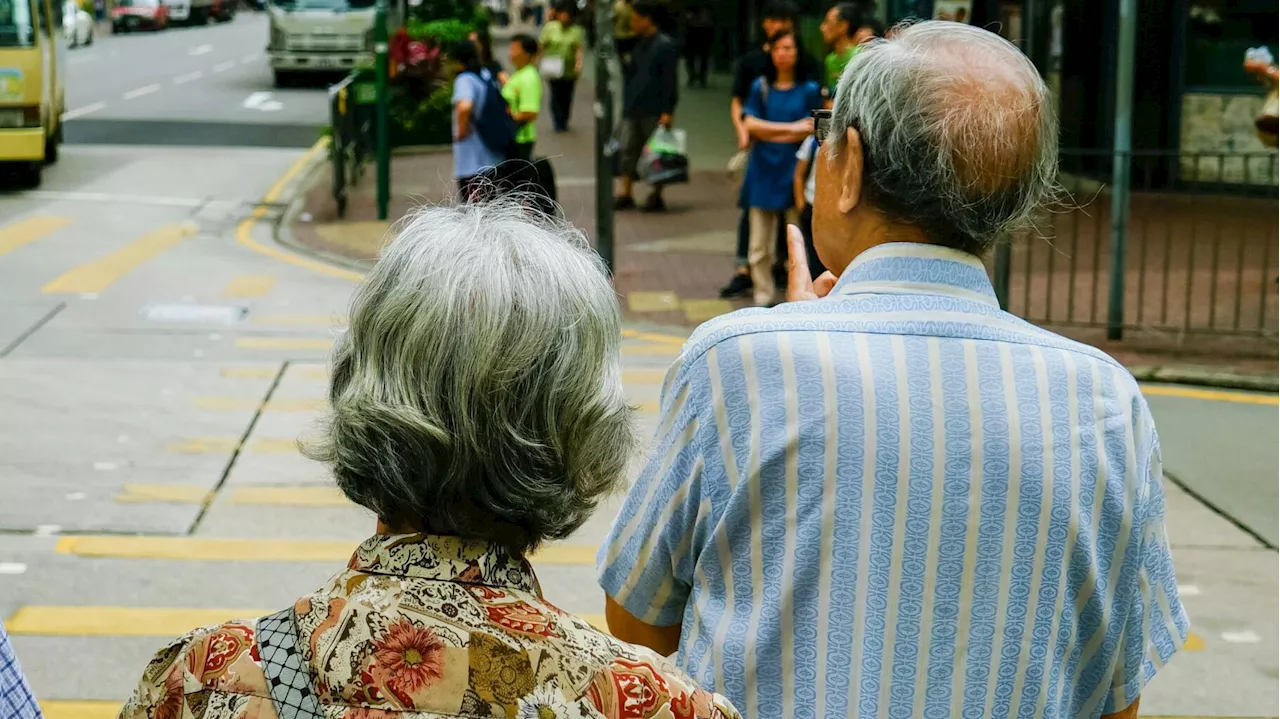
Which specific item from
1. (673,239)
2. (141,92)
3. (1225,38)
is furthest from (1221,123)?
(141,92)

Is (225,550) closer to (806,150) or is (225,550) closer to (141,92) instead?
(806,150)

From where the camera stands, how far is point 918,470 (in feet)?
6.08

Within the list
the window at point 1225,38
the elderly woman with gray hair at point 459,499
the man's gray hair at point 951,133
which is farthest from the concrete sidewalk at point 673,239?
the window at point 1225,38

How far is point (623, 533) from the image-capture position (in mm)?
2023

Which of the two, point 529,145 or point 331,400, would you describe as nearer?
point 331,400

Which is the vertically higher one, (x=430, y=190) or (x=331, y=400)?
(x=331, y=400)

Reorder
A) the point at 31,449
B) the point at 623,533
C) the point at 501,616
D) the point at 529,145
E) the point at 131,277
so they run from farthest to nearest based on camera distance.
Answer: the point at 529,145 → the point at 131,277 → the point at 31,449 → the point at 623,533 → the point at 501,616

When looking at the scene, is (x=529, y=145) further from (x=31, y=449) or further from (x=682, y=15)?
(x=682, y=15)

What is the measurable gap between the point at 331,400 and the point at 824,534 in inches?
22.4

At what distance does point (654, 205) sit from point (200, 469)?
29.2 ft

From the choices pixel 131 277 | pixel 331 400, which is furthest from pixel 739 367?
pixel 131 277

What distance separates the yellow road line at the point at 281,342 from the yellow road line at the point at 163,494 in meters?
2.76

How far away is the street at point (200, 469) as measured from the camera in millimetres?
5117

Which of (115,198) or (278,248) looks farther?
(115,198)
